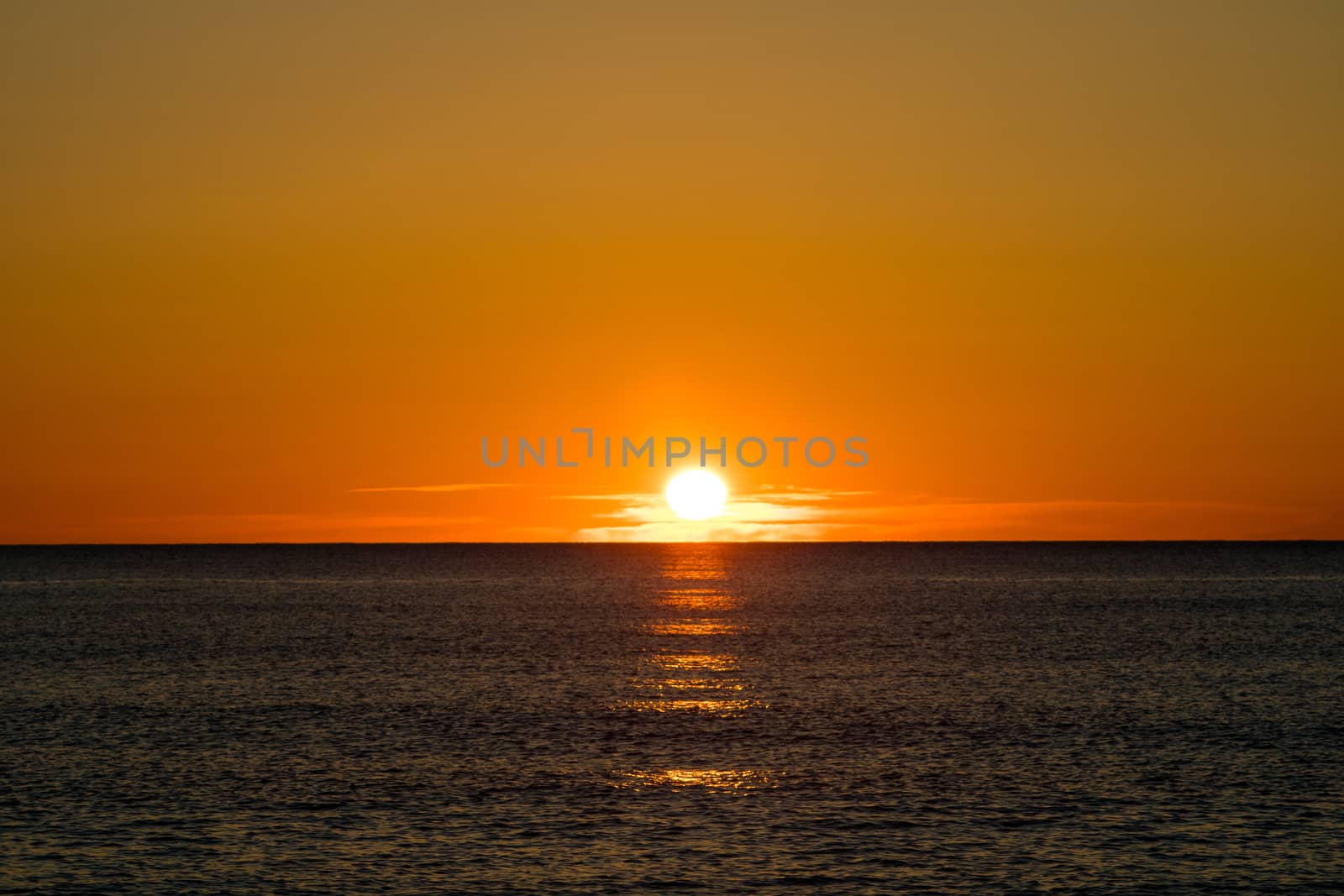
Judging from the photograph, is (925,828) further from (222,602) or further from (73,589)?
(73,589)

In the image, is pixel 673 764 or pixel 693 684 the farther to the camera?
pixel 693 684

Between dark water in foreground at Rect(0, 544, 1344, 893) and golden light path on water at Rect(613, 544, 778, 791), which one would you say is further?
golden light path on water at Rect(613, 544, 778, 791)

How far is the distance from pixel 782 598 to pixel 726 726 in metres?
102

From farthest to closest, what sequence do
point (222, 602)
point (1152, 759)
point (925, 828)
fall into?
1. point (222, 602)
2. point (1152, 759)
3. point (925, 828)

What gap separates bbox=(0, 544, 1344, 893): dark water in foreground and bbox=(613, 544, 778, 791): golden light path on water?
0.94ft

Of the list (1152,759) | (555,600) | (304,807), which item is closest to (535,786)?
(304,807)

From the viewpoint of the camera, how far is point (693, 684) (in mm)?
67125

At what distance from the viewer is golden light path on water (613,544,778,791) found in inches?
1625

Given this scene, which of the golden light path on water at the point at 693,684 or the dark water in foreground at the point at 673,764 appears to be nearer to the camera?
the dark water in foreground at the point at 673,764

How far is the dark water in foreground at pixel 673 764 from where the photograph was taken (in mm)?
31656

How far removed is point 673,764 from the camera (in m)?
43.8

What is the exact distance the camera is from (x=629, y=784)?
40562 mm

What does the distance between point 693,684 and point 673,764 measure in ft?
76.8

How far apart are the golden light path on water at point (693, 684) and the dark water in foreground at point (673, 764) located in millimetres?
286
